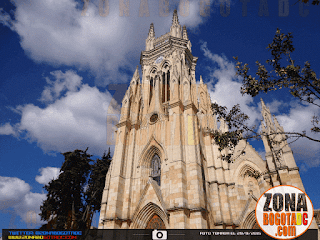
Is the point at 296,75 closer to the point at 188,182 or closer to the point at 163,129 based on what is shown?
the point at 188,182

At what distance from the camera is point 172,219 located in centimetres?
1309

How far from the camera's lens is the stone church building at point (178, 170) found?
1443 cm

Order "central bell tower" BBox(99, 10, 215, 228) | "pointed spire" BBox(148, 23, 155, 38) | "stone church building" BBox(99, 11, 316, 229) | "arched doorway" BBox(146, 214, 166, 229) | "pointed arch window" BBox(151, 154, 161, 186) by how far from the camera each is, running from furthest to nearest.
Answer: "pointed spire" BBox(148, 23, 155, 38)
"pointed arch window" BBox(151, 154, 161, 186)
"arched doorway" BBox(146, 214, 166, 229)
"stone church building" BBox(99, 11, 316, 229)
"central bell tower" BBox(99, 10, 215, 228)

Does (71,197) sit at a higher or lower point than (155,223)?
higher

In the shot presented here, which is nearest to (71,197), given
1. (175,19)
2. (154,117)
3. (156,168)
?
(156,168)

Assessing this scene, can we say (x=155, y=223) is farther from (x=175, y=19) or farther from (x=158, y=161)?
(x=175, y=19)

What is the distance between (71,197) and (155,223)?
9664mm

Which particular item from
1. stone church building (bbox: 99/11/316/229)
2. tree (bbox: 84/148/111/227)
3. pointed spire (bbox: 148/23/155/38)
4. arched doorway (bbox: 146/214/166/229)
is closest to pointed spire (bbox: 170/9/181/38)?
pointed spire (bbox: 148/23/155/38)

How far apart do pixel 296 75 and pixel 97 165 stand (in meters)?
22.9

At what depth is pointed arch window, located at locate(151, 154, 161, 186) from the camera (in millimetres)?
17703

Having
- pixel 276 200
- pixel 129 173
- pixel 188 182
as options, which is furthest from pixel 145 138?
pixel 276 200

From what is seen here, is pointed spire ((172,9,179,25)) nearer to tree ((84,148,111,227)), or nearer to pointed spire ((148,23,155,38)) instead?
pointed spire ((148,23,155,38))

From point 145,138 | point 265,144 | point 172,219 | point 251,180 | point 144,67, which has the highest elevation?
point 144,67

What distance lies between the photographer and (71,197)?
2017 centimetres
